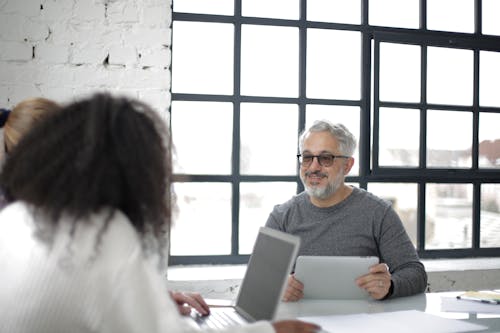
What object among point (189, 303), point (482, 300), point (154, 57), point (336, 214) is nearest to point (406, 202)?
point (336, 214)

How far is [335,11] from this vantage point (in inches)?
134

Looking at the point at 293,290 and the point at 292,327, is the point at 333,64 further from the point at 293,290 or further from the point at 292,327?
the point at 292,327

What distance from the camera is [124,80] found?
278cm

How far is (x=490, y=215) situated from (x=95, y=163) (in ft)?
10.5

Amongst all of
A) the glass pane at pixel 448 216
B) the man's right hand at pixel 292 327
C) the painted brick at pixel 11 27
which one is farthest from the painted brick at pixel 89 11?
the glass pane at pixel 448 216

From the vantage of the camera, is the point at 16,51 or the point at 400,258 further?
the point at 16,51

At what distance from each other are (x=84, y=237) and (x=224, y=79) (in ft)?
7.41

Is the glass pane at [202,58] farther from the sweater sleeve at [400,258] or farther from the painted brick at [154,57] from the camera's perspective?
the sweater sleeve at [400,258]

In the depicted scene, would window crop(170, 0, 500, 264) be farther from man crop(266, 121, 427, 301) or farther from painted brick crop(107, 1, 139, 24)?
man crop(266, 121, 427, 301)

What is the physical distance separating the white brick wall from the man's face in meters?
0.68

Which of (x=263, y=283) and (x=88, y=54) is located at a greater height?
(x=88, y=54)

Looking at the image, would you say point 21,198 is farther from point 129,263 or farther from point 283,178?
point 283,178

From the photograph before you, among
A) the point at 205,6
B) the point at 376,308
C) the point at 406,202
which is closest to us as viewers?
the point at 376,308

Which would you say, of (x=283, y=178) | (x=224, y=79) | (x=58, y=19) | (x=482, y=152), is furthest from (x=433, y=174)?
(x=58, y=19)
